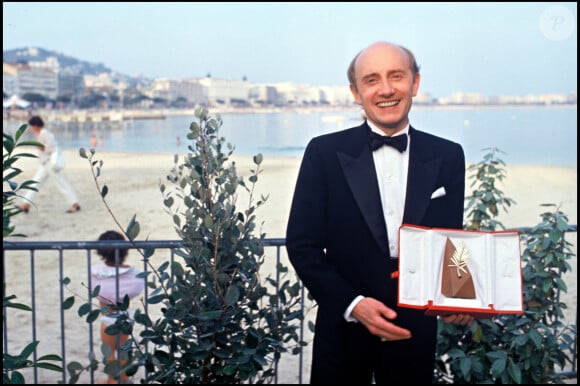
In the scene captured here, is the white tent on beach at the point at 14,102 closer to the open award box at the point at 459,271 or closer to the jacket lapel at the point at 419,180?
the jacket lapel at the point at 419,180

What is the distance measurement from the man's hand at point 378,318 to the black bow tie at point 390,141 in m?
0.51

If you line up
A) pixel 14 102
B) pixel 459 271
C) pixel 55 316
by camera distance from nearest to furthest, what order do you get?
pixel 459 271, pixel 55 316, pixel 14 102

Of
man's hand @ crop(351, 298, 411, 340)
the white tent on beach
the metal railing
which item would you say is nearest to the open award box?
man's hand @ crop(351, 298, 411, 340)

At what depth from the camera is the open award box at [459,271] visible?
1.87 meters

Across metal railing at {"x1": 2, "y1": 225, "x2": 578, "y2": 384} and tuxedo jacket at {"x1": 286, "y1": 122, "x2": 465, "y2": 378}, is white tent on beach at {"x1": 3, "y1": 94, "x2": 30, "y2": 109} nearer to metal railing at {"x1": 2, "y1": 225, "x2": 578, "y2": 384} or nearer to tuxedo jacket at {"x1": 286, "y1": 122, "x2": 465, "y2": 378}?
metal railing at {"x1": 2, "y1": 225, "x2": 578, "y2": 384}

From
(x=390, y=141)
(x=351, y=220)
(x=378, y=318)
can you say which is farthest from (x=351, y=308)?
(x=390, y=141)

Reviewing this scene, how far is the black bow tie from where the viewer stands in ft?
6.88

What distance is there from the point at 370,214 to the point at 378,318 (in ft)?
1.11

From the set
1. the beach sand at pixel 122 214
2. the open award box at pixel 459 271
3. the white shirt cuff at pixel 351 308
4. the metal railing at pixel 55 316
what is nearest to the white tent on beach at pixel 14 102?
the beach sand at pixel 122 214

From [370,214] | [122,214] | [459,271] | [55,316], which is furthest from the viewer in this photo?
[122,214]

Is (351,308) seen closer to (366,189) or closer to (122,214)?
(366,189)

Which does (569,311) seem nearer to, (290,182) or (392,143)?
(392,143)

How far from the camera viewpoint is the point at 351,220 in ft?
6.79

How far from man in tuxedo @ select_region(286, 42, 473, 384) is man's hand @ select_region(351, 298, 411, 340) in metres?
0.05
